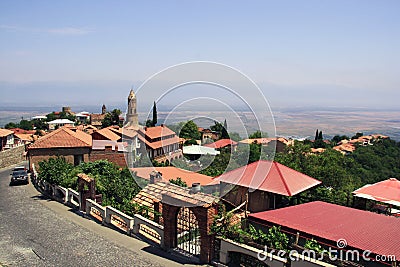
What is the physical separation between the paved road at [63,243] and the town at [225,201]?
1.53 feet

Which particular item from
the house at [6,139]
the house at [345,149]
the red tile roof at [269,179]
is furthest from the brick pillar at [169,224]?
the house at [345,149]

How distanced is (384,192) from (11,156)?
29.6m

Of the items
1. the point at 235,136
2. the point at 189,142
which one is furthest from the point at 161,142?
the point at 235,136

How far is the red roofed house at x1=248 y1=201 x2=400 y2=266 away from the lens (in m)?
6.26

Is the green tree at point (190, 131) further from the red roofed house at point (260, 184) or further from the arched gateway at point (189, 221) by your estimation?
the arched gateway at point (189, 221)

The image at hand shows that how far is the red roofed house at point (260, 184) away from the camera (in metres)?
11.4

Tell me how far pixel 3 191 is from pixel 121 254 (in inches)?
451

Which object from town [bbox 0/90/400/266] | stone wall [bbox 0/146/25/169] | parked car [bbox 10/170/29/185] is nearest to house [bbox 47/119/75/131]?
stone wall [bbox 0/146/25/169]

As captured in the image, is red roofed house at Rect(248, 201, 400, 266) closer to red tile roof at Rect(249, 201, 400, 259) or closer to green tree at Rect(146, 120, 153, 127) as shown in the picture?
red tile roof at Rect(249, 201, 400, 259)

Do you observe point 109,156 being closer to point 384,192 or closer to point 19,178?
point 19,178

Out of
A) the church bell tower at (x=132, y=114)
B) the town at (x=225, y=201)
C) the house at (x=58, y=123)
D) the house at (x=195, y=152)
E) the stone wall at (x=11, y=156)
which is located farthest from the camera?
the house at (x=58, y=123)

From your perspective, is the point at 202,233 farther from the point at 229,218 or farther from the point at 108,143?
the point at 108,143

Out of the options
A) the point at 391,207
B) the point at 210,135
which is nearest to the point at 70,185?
the point at 210,135

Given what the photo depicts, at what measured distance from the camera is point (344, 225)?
730 centimetres
